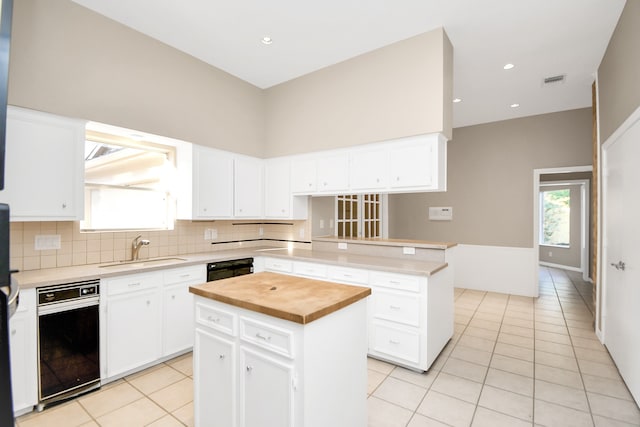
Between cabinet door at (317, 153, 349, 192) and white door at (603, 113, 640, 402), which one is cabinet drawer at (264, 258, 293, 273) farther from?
white door at (603, 113, 640, 402)

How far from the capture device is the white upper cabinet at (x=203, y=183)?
357 centimetres

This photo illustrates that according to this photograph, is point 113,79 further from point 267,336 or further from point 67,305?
point 267,336

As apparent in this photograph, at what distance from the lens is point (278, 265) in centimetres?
378

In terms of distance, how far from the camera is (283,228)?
4.63 meters

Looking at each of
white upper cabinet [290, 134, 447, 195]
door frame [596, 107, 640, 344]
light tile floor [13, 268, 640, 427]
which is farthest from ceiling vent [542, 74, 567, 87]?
light tile floor [13, 268, 640, 427]

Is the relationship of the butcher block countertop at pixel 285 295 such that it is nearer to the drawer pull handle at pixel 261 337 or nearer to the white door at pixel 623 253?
the drawer pull handle at pixel 261 337

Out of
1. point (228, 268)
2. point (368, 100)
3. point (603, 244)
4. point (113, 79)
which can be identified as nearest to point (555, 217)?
point (603, 244)

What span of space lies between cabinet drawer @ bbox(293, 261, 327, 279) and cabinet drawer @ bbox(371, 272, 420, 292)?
63 centimetres

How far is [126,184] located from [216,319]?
234 cm

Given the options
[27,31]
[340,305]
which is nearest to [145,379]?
[340,305]

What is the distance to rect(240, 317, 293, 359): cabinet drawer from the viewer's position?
1479mm

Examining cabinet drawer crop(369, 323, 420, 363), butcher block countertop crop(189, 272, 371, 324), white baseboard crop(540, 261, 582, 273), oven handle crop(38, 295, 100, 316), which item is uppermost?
butcher block countertop crop(189, 272, 371, 324)

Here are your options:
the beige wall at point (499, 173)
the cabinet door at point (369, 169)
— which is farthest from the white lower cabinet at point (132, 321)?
the beige wall at point (499, 173)

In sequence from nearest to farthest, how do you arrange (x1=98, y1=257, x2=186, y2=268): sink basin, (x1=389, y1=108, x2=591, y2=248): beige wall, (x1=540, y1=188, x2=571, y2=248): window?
(x1=98, y1=257, x2=186, y2=268): sink basin → (x1=389, y1=108, x2=591, y2=248): beige wall → (x1=540, y1=188, x2=571, y2=248): window
